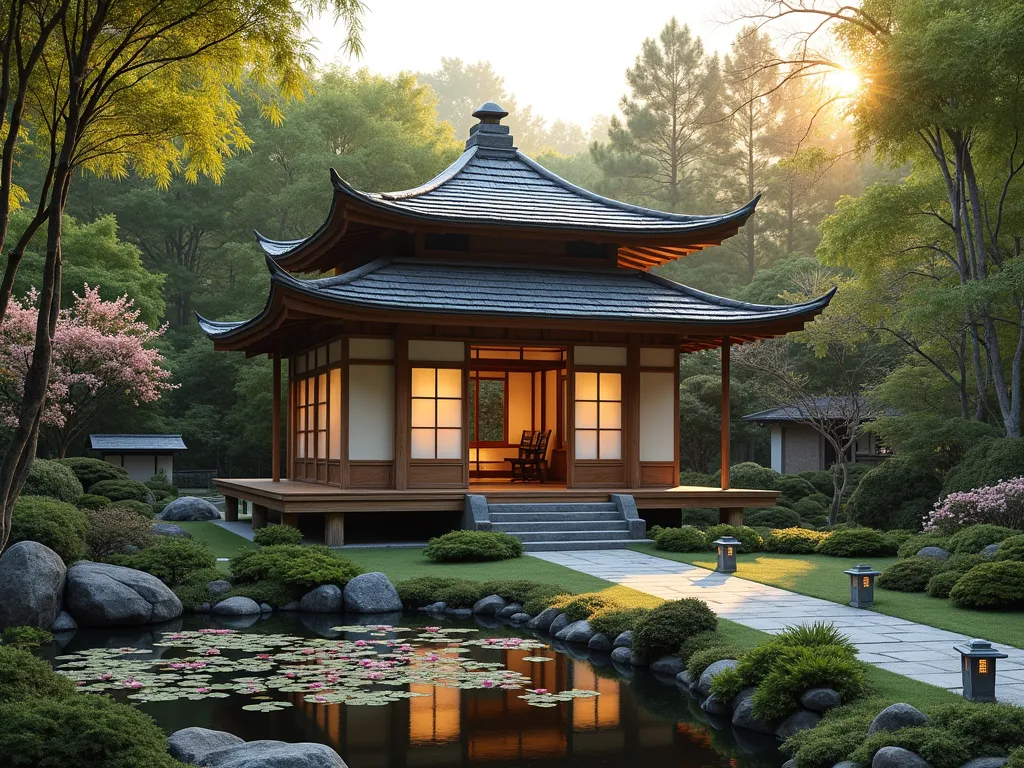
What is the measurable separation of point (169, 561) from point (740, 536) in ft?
25.7

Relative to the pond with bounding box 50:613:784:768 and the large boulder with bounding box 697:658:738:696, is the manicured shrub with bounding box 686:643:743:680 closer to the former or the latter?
the large boulder with bounding box 697:658:738:696

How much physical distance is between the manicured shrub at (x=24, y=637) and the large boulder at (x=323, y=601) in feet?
8.56

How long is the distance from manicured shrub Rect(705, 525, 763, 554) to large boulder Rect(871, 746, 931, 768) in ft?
31.9

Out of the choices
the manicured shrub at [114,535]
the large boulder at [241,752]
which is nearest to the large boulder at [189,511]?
the manicured shrub at [114,535]

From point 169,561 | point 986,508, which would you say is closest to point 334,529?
point 169,561

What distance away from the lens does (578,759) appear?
6570 millimetres

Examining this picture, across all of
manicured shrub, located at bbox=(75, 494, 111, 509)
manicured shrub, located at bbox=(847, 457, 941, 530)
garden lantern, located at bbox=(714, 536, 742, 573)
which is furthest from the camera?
manicured shrub, located at bbox=(847, 457, 941, 530)

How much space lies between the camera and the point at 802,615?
9961mm

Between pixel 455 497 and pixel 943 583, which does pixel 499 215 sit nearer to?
pixel 455 497

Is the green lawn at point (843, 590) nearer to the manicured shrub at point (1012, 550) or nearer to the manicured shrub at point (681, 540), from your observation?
the manicured shrub at point (681, 540)

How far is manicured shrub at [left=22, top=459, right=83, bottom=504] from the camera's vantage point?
51.7 ft

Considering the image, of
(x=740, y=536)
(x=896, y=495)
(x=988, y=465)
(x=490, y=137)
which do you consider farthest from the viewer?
(x=490, y=137)

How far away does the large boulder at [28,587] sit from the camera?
9883 millimetres

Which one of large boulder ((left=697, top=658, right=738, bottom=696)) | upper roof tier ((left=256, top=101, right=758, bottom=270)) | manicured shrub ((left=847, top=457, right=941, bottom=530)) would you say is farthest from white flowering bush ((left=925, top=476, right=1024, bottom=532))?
large boulder ((left=697, top=658, right=738, bottom=696))
